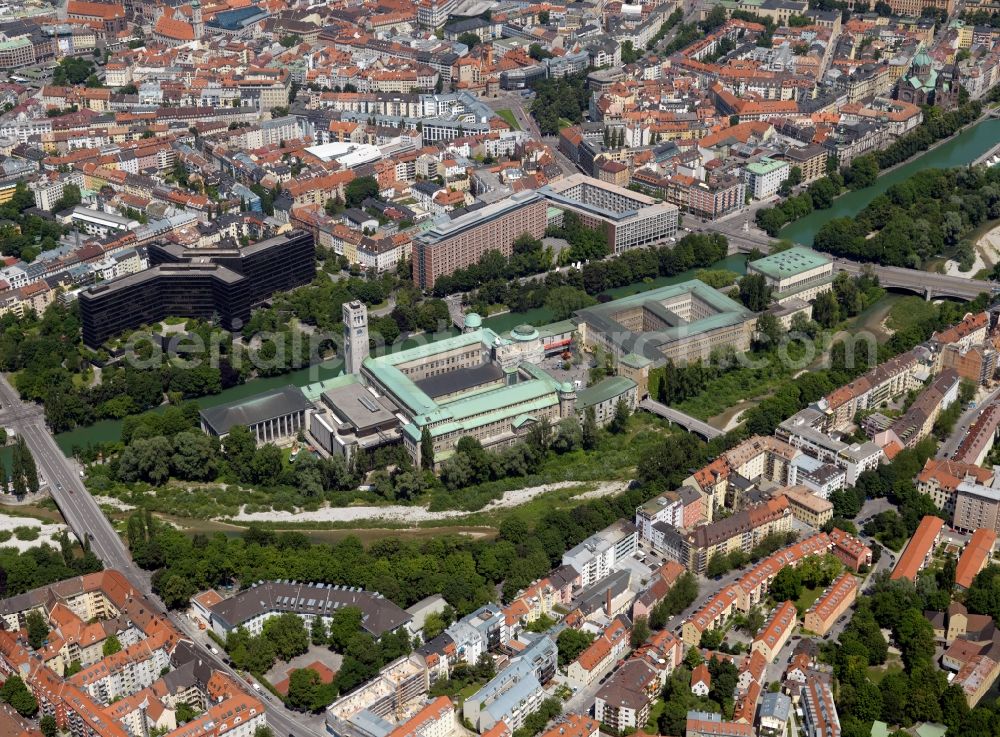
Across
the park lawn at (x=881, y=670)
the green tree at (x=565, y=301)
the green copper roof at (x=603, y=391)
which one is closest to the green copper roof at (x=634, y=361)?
the green copper roof at (x=603, y=391)

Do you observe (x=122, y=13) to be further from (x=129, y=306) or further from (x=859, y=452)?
(x=859, y=452)

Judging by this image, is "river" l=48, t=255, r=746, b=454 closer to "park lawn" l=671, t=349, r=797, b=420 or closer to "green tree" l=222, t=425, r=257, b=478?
"green tree" l=222, t=425, r=257, b=478

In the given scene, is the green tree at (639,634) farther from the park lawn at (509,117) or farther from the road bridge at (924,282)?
the park lawn at (509,117)

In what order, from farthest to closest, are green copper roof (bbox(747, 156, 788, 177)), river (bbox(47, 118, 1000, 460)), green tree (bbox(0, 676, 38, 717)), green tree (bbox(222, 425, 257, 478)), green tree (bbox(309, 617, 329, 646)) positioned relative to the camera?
green copper roof (bbox(747, 156, 788, 177)) < river (bbox(47, 118, 1000, 460)) < green tree (bbox(222, 425, 257, 478)) < green tree (bbox(309, 617, 329, 646)) < green tree (bbox(0, 676, 38, 717))

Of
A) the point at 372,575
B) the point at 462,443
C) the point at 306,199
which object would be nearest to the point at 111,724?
the point at 372,575

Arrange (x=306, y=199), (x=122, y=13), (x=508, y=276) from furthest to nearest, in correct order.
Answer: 1. (x=122, y=13)
2. (x=306, y=199)
3. (x=508, y=276)

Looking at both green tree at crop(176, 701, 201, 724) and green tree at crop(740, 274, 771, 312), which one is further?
A: green tree at crop(740, 274, 771, 312)

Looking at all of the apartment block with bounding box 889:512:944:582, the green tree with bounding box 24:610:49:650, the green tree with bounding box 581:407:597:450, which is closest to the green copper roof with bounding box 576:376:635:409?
the green tree with bounding box 581:407:597:450

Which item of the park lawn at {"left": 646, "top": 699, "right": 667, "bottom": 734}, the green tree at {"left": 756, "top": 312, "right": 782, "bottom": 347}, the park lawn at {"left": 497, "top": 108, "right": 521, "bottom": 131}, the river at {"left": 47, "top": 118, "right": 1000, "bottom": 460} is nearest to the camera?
the park lawn at {"left": 646, "top": 699, "right": 667, "bottom": 734}
